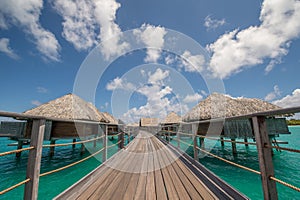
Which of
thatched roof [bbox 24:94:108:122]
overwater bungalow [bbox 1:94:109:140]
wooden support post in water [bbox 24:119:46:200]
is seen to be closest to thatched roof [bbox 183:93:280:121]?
overwater bungalow [bbox 1:94:109:140]

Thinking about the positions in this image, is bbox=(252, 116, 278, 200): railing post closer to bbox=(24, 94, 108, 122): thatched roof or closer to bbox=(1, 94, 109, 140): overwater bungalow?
bbox=(1, 94, 109, 140): overwater bungalow

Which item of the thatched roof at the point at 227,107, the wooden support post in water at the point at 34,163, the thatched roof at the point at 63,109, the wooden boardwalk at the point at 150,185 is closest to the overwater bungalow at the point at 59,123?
the thatched roof at the point at 63,109

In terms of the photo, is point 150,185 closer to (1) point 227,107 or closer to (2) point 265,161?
(2) point 265,161

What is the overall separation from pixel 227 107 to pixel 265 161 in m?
13.1

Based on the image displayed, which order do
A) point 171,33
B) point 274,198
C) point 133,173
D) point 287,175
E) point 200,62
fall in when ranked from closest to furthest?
1. point 274,198
2. point 133,173
3. point 287,175
4. point 171,33
5. point 200,62

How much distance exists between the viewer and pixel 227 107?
12992 mm

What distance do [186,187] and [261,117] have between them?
1.42 m

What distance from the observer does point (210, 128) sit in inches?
459

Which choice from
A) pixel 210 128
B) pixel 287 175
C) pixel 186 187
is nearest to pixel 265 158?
pixel 186 187

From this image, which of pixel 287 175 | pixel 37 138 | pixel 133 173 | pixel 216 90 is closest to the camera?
pixel 37 138

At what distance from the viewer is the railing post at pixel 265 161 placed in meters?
1.33

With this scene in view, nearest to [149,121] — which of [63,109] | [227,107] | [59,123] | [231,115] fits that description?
[227,107]

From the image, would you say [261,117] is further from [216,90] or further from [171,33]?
[216,90]

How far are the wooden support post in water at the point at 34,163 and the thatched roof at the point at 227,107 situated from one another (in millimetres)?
13134
